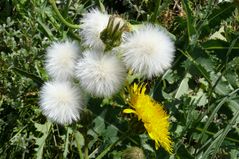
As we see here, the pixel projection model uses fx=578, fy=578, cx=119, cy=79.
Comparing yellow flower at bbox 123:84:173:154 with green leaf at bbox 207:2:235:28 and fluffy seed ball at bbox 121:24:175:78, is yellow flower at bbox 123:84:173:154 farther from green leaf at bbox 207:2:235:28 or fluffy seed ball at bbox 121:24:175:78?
green leaf at bbox 207:2:235:28

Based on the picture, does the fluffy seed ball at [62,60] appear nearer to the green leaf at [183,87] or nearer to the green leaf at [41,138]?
the green leaf at [41,138]

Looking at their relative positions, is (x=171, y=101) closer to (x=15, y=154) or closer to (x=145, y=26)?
(x=145, y=26)

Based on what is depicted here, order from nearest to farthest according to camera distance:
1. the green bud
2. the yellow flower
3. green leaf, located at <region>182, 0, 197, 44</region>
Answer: the green bud, the yellow flower, green leaf, located at <region>182, 0, 197, 44</region>

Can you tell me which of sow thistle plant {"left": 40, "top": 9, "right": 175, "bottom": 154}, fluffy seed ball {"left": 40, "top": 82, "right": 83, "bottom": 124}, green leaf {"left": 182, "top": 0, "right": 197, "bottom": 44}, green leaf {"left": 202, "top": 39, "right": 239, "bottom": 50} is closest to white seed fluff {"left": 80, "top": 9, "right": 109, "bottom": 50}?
sow thistle plant {"left": 40, "top": 9, "right": 175, "bottom": 154}

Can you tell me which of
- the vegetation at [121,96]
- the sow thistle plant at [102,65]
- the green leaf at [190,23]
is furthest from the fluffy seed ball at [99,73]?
the green leaf at [190,23]

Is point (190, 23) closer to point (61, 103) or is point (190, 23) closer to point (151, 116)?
point (151, 116)

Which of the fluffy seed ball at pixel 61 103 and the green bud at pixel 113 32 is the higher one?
the green bud at pixel 113 32

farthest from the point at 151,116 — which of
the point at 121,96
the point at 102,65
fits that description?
the point at 102,65
